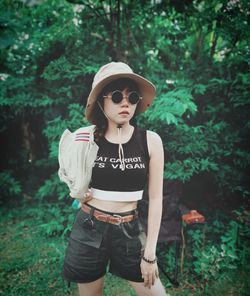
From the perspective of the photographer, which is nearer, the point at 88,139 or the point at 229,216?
the point at 88,139

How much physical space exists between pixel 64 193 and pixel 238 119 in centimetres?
274

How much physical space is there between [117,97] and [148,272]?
119 centimetres

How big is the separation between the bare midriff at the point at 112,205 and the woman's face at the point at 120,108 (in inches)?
22.4

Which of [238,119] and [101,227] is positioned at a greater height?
[238,119]

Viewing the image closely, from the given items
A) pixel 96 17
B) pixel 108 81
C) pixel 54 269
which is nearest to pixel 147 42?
pixel 96 17

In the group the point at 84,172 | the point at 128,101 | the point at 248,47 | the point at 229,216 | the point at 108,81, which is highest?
the point at 248,47

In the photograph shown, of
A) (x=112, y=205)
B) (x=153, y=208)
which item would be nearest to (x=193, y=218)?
(x=153, y=208)

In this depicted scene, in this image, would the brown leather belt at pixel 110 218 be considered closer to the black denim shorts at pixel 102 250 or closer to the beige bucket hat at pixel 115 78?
the black denim shorts at pixel 102 250

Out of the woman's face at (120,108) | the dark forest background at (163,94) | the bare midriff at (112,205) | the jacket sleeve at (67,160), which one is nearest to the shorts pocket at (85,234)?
the bare midriff at (112,205)

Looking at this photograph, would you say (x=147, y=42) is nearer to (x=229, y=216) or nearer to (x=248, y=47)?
(x=248, y=47)

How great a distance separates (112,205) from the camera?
180 cm

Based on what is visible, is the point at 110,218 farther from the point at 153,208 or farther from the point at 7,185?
the point at 7,185

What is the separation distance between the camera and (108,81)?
1739 mm

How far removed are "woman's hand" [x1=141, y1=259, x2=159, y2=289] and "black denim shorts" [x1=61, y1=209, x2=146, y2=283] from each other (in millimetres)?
50
